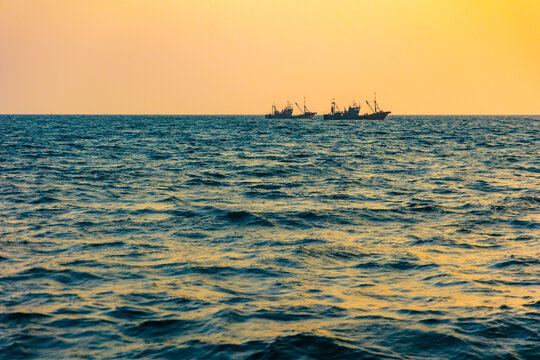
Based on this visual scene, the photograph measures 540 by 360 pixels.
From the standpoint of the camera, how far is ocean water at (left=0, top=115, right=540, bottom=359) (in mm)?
8156

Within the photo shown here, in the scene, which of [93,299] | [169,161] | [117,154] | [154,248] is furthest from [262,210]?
[117,154]

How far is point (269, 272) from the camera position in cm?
1185

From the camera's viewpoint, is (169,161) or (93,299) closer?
(93,299)

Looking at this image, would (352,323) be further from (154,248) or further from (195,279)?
(154,248)

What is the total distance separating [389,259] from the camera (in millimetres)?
12938

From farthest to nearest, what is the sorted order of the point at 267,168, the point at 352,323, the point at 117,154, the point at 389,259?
the point at 117,154, the point at 267,168, the point at 389,259, the point at 352,323

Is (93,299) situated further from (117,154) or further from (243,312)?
(117,154)

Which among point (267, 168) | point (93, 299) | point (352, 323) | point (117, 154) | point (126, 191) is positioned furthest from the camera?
point (117, 154)

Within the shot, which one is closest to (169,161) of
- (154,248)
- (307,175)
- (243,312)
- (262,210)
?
(307,175)

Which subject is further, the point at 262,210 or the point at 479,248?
the point at 262,210

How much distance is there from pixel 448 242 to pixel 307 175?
53.5 feet

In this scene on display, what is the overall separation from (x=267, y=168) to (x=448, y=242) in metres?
20.2

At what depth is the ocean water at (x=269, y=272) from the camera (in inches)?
321

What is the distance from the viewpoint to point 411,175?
103 ft
